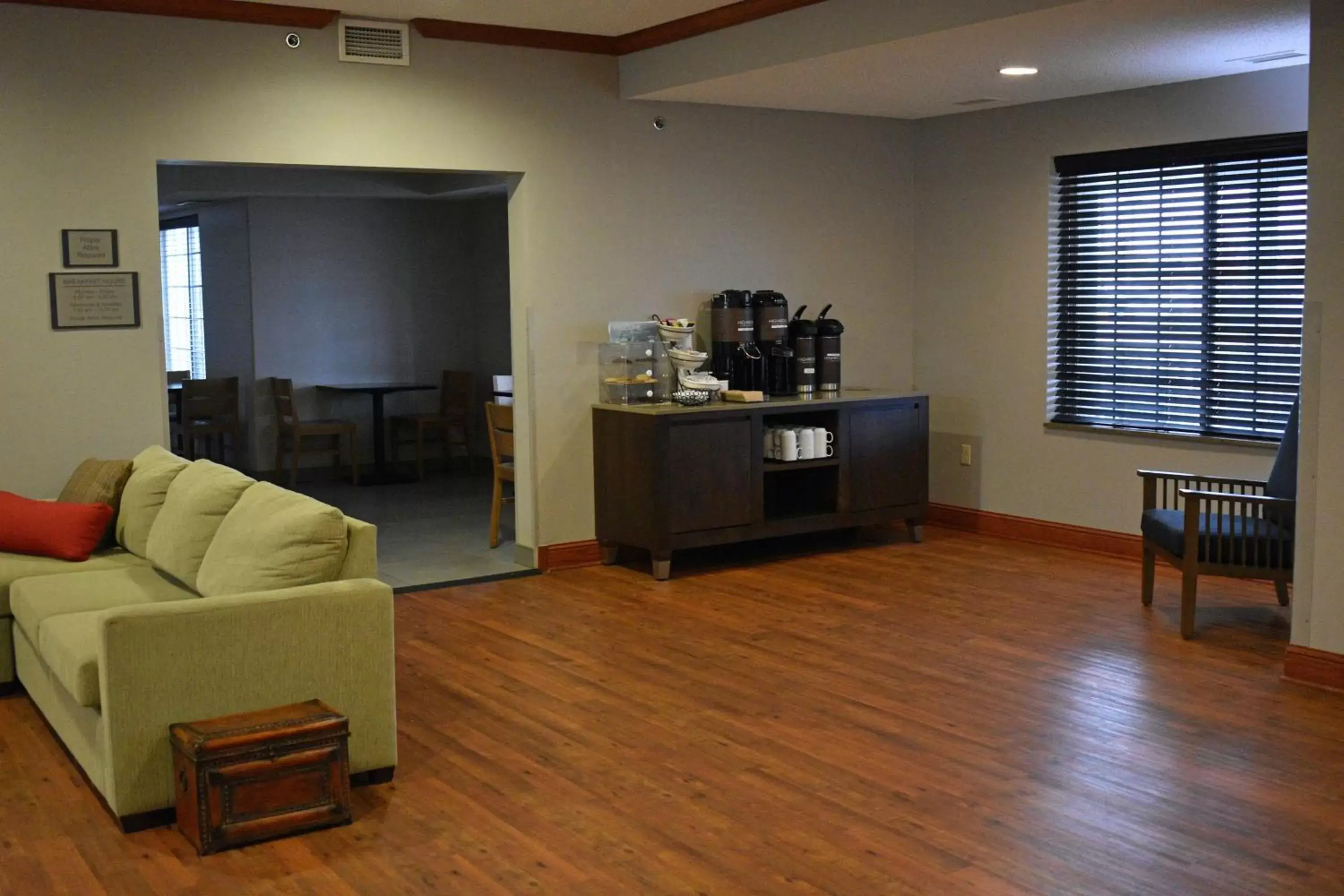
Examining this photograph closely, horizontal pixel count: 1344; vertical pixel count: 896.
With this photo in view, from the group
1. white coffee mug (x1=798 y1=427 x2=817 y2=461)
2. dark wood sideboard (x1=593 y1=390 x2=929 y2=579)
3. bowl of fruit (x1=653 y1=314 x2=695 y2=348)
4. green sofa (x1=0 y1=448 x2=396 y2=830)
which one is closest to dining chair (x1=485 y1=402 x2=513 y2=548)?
dark wood sideboard (x1=593 y1=390 x2=929 y2=579)

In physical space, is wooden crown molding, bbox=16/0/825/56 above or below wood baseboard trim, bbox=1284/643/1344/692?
above

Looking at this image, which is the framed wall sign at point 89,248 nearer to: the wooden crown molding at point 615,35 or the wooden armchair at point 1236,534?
the wooden crown molding at point 615,35

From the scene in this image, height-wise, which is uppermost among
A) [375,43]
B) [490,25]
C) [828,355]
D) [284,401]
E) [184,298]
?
[490,25]

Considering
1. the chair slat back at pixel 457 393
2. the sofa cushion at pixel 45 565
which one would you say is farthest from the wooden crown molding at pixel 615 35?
the chair slat back at pixel 457 393

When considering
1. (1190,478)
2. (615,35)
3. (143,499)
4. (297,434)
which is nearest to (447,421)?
(297,434)

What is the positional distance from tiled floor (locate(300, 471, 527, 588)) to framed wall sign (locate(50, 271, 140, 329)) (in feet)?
5.75

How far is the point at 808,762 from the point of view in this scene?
416cm

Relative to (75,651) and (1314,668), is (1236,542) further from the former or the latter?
(75,651)

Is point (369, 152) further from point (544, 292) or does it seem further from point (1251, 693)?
point (1251, 693)

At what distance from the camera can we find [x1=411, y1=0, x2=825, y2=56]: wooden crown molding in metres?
5.96

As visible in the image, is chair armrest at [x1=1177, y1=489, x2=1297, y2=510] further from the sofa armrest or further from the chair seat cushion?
the sofa armrest

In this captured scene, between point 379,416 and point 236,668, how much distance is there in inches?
260

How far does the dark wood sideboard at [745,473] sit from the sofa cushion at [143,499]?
7.09 feet

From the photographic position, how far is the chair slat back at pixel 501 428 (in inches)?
286
